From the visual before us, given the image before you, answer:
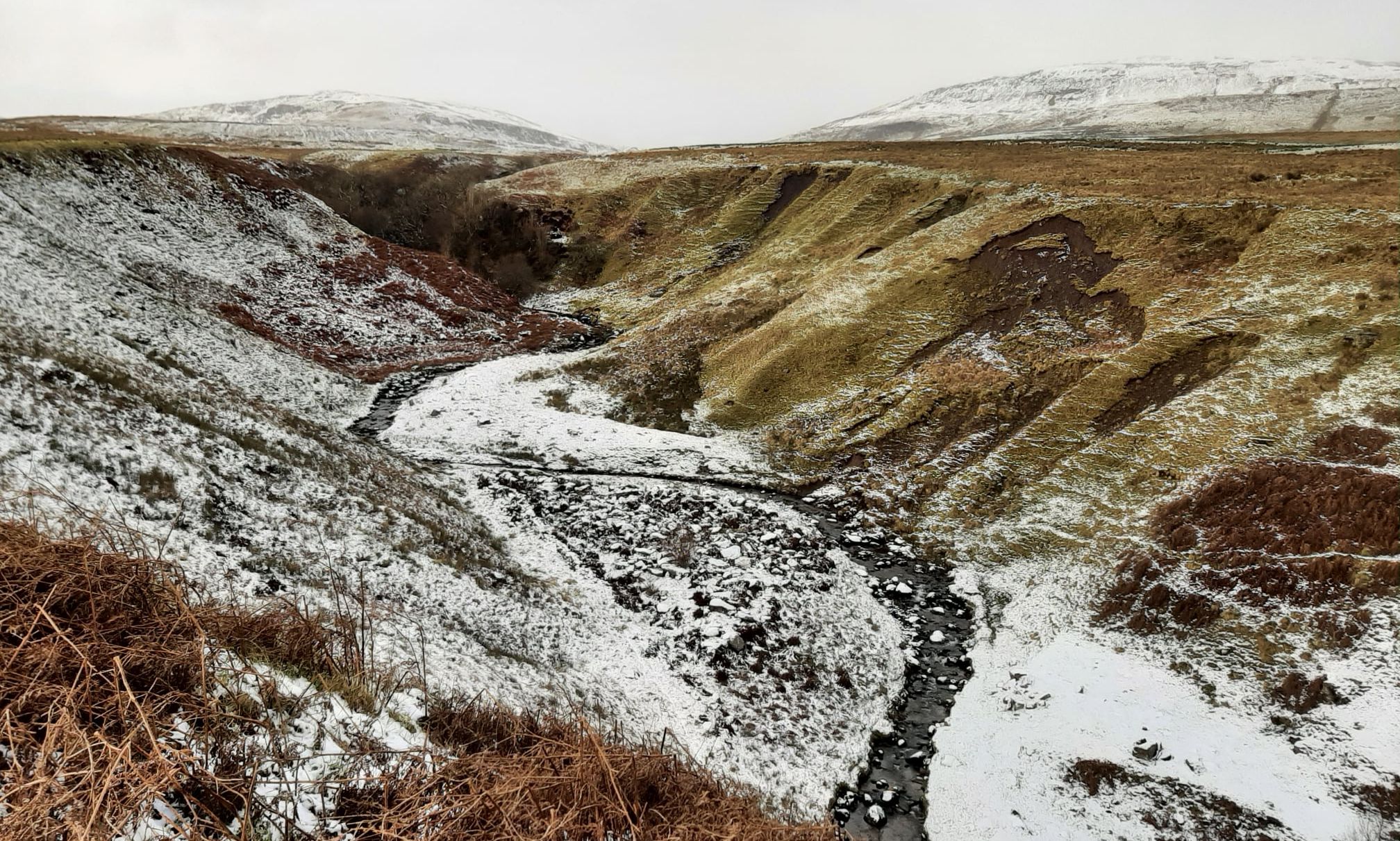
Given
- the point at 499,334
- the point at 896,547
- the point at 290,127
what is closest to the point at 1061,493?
the point at 896,547

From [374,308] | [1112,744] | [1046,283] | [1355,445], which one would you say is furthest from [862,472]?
[374,308]

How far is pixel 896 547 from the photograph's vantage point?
1764 cm

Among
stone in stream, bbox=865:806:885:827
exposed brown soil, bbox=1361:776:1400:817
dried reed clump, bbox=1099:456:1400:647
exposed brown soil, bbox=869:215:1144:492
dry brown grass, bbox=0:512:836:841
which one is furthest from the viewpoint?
exposed brown soil, bbox=869:215:1144:492

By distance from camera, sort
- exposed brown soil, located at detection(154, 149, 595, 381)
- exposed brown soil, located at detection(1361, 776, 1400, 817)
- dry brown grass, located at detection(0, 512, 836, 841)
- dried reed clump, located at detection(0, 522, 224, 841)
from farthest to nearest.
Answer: exposed brown soil, located at detection(154, 149, 595, 381) → exposed brown soil, located at detection(1361, 776, 1400, 817) → dry brown grass, located at detection(0, 512, 836, 841) → dried reed clump, located at detection(0, 522, 224, 841)

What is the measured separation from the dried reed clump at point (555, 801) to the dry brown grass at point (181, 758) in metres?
0.01

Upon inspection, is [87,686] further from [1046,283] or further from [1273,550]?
[1046,283]

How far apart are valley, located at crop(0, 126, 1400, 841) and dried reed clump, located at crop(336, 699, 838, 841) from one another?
378 centimetres

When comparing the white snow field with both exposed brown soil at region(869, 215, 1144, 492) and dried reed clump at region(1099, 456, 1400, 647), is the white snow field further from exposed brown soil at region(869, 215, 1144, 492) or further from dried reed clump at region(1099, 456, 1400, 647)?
exposed brown soil at region(869, 215, 1144, 492)

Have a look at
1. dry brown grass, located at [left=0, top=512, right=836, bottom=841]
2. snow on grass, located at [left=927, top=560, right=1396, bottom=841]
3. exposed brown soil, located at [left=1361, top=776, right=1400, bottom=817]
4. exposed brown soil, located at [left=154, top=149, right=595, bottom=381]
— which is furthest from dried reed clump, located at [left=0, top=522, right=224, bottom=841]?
exposed brown soil, located at [left=154, top=149, right=595, bottom=381]

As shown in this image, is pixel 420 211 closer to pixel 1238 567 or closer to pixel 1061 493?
pixel 1061 493

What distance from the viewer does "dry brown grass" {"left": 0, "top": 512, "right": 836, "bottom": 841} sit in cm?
285

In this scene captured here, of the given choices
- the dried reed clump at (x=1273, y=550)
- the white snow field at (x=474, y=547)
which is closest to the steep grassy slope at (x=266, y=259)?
the white snow field at (x=474, y=547)

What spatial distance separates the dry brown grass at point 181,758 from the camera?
2848mm

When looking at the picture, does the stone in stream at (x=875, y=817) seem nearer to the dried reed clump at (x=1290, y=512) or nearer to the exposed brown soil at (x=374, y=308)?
the dried reed clump at (x=1290, y=512)
